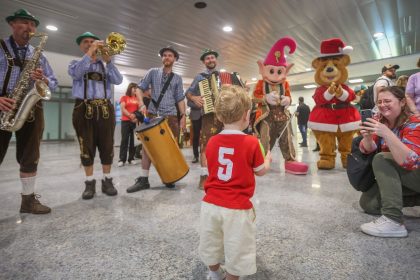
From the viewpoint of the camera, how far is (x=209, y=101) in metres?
2.90

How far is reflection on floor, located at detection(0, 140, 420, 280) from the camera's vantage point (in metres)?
1.34

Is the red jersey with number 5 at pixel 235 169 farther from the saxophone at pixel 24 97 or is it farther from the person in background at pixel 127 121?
the person in background at pixel 127 121

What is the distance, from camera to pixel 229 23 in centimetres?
616

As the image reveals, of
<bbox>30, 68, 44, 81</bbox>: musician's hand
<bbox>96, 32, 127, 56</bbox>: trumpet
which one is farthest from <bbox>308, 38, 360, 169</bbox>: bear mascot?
<bbox>30, 68, 44, 81</bbox>: musician's hand

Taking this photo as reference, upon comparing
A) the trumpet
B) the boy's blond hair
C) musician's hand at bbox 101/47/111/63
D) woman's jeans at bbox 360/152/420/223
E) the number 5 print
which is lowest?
woman's jeans at bbox 360/152/420/223

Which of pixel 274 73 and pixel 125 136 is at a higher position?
pixel 274 73

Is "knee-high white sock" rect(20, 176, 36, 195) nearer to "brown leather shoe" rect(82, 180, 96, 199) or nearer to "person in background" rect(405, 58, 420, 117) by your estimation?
"brown leather shoe" rect(82, 180, 96, 199)

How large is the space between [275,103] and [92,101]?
244 centimetres

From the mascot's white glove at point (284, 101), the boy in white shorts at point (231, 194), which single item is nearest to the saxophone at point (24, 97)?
the boy in white shorts at point (231, 194)

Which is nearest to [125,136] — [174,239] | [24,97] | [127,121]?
[127,121]

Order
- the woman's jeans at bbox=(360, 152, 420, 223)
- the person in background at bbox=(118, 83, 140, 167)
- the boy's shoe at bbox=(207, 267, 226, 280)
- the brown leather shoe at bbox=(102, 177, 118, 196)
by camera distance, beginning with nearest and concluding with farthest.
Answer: the boy's shoe at bbox=(207, 267, 226, 280) < the woman's jeans at bbox=(360, 152, 420, 223) < the brown leather shoe at bbox=(102, 177, 118, 196) < the person in background at bbox=(118, 83, 140, 167)

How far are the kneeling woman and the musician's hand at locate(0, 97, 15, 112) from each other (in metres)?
2.70

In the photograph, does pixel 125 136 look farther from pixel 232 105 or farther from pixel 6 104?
pixel 232 105

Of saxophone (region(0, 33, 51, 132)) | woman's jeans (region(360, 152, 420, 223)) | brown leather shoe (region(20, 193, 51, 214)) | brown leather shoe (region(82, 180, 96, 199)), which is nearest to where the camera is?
woman's jeans (region(360, 152, 420, 223))
